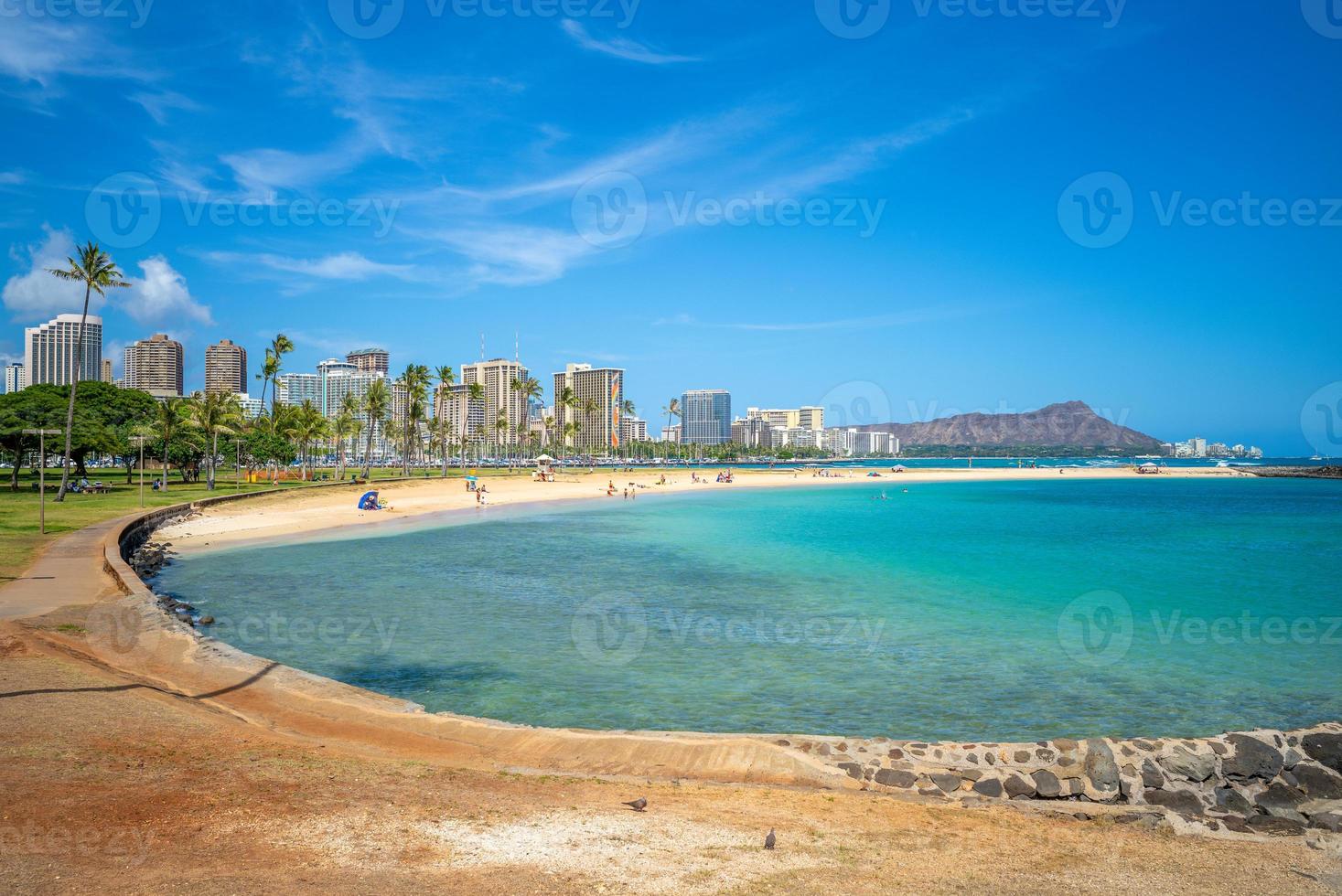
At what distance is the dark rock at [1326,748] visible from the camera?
30.3ft

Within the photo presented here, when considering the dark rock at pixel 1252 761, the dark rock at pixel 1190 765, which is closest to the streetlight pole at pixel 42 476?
the dark rock at pixel 1190 765

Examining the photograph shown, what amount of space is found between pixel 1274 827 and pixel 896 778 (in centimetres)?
365

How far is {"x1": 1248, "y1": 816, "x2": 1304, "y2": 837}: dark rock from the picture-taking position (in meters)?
7.72

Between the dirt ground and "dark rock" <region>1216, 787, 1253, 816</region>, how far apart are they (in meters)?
1.15

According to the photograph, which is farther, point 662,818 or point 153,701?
point 153,701

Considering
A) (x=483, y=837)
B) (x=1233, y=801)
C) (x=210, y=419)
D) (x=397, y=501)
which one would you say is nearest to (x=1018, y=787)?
(x=1233, y=801)

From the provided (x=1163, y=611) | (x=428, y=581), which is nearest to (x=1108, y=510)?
(x=1163, y=611)

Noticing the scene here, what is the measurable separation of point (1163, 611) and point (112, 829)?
2372cm

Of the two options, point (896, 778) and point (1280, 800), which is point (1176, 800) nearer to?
point (1280, 800)

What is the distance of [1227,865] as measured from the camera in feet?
22.1

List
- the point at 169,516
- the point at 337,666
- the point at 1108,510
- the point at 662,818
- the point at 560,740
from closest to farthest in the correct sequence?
1. the point at 662,818
2. the point at 560,740
3. the point at 337,666
4. the point at 169,516
5. the point at 1108,510

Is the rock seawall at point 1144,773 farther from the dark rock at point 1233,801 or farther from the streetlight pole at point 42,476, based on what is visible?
the streetlight pole at point 42,476

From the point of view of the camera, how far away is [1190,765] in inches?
355

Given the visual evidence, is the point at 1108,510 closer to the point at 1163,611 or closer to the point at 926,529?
the point at 926,529
